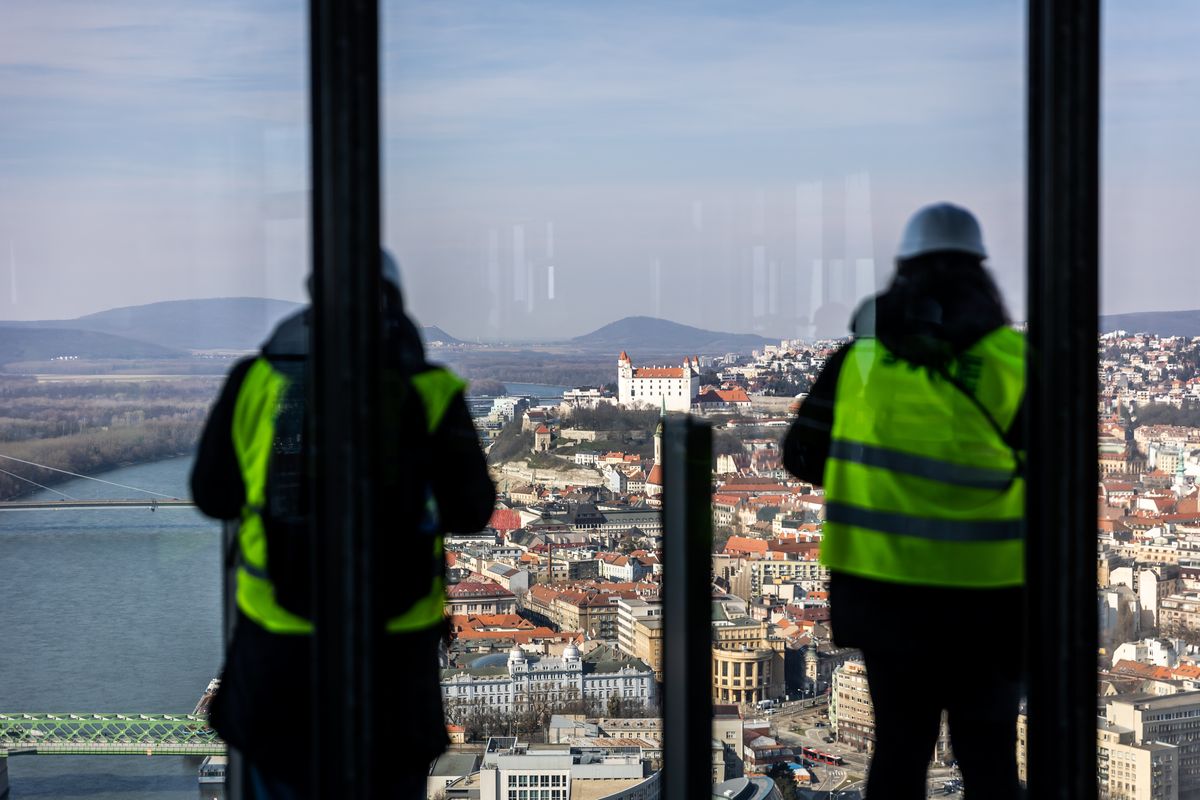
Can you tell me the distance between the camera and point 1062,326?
154cm

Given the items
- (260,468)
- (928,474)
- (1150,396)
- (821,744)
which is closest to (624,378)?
(928,474)

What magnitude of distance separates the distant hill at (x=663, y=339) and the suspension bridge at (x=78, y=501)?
815 millimetres

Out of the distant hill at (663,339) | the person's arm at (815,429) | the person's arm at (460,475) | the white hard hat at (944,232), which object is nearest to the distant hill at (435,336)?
the person's arm at (460,475)

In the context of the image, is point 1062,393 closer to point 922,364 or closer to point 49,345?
point 922,364

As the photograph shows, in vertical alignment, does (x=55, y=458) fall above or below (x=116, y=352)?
below

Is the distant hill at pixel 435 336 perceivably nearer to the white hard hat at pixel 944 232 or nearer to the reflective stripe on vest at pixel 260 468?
the reflective stripe on vest at pixel 260 468

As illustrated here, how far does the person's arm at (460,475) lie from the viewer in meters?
1.67

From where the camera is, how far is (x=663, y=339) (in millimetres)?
2250

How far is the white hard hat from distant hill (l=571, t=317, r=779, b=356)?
429 millimetres

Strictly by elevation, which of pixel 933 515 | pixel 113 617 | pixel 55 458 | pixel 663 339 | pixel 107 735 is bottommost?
pixel 107 735

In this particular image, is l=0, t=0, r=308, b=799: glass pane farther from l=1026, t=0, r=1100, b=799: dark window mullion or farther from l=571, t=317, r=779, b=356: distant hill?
l=1026, t=0, r=1100, b=799: dark window mullion

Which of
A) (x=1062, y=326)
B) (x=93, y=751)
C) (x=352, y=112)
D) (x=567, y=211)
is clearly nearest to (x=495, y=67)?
(x=567, y=211)

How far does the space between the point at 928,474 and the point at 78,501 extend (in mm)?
1537

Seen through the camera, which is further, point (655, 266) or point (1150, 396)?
point (655, 266)
